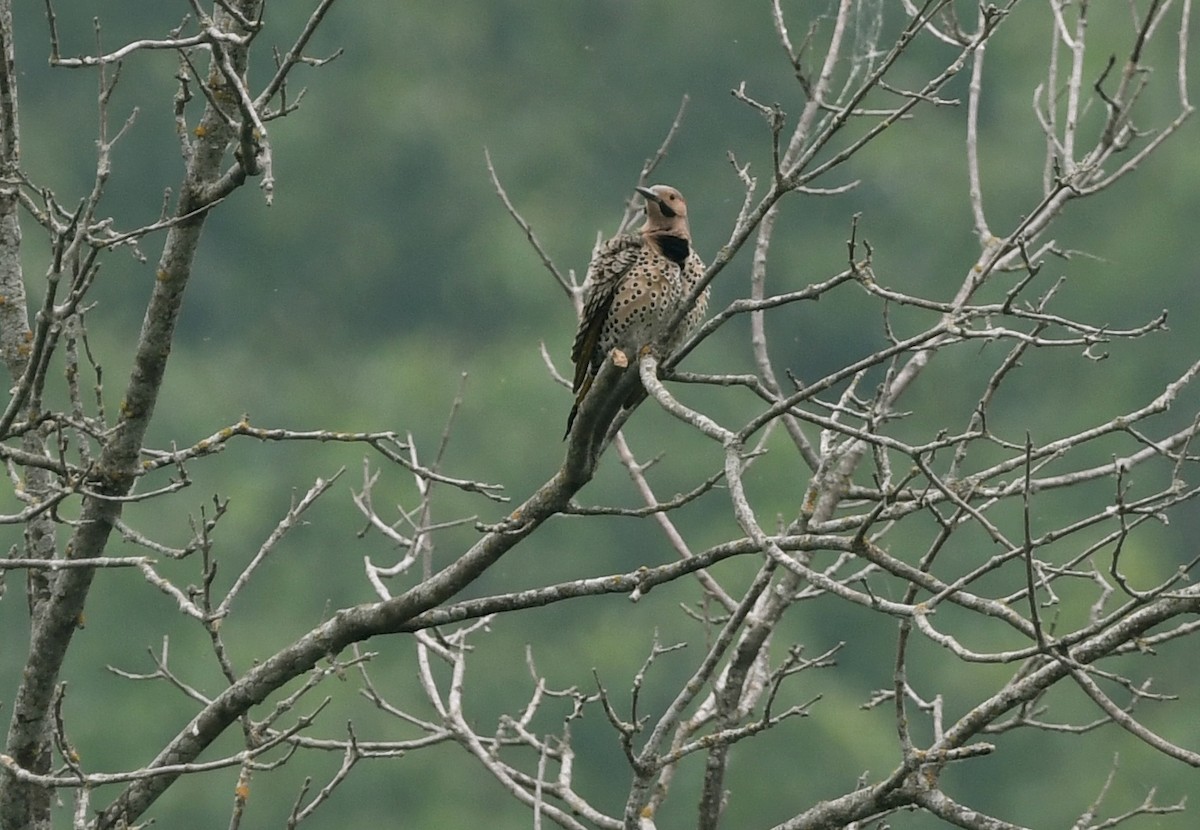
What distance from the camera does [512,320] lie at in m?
31.7

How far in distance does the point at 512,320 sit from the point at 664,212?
25.1 metres

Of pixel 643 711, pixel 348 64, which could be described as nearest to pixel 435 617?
pixel 643 711

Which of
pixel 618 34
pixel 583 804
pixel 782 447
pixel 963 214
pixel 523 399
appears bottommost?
pixel 583 804

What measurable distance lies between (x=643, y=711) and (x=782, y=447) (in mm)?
4013

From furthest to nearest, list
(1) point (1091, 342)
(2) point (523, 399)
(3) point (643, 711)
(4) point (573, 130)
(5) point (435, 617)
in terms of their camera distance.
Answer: (4) point (573, 130) < (2) point (523, 399) < (3) point (643, 711) < (5) point (435, 617) < (1) point (1091, 342)

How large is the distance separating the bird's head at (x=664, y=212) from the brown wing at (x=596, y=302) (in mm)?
216

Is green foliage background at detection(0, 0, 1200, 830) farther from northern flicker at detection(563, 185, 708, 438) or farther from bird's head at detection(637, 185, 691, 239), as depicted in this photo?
northern flicker at detection(563, 185, 708, 438)

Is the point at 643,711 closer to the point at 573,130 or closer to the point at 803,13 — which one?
the point at 803,13

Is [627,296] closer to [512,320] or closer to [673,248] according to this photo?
[673,248]

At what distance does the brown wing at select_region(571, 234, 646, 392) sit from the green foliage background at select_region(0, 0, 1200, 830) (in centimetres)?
1368

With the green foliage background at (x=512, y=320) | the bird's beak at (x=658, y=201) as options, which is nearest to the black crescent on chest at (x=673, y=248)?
the bird's beak at (x=658, y=201)

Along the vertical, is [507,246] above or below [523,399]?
above

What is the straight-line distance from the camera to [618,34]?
121 feet

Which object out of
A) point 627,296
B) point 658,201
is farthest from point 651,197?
point 627,296
